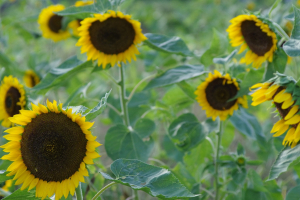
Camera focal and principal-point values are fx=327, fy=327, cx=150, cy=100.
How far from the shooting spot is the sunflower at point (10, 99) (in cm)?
94

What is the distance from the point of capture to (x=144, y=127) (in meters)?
1.00

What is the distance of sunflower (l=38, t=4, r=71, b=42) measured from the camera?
4.40ft

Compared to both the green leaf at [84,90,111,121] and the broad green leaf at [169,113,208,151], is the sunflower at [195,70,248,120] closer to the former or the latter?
the broad green leaf at [169,113,208,151]

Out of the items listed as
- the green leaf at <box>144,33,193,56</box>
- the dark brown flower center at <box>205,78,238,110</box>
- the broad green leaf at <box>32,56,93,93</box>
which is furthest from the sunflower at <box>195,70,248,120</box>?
the broad green leaf at <box>32,56,93,93</box>

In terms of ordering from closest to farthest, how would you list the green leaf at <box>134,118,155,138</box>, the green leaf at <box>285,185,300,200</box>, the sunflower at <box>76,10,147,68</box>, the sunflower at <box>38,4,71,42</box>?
the green leaf at <box>285,185,300,200</box>, the sunflower at <box>76,10,147,68</box>, the green leaf at <box>134,118,155,138</box>, the sunflower at <box>38,4,71,42</box>

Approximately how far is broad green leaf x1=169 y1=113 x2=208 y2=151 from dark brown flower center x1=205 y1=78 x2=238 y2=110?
9cm

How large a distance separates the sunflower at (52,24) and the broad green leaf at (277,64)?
32.5 inches

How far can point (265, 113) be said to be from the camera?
5.84ft

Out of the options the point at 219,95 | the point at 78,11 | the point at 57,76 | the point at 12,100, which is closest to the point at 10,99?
the point at 12,100

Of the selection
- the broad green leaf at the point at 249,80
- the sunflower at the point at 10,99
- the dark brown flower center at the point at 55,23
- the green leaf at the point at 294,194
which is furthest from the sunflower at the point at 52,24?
the green leaf at the point at 294,194

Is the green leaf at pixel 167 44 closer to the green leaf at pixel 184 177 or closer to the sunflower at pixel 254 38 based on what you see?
the sunflower at pixel 254 38

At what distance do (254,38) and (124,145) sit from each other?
1.48ft

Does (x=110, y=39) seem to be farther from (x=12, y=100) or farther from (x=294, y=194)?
(x=294, y=194)

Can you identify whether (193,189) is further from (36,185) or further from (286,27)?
(286,27)
